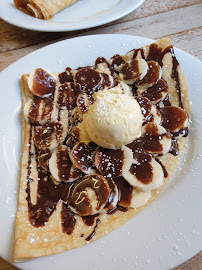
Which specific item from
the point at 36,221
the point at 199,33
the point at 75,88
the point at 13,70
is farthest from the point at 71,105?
the point at 199,33

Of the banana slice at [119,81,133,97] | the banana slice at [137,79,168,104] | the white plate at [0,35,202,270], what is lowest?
the white plate at [0,35,202,270]

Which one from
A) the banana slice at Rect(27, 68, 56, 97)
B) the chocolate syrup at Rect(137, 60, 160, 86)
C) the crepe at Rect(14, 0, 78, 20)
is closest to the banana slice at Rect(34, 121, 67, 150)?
the banana slice at Rect(27, 68, 56, 97)

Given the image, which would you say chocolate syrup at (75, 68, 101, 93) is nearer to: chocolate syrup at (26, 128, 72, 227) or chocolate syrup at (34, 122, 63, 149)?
chocolate syrup at (34, 122, 63, 149)

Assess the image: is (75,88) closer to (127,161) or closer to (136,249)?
(127,161)

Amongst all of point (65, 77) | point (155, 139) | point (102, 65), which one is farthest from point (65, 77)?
point (155, 139)

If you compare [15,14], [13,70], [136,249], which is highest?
[15,14]

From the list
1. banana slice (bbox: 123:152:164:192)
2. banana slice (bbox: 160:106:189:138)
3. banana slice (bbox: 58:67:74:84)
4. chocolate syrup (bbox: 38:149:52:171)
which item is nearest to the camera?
banana slice (bbox: 123:152:164:192)
